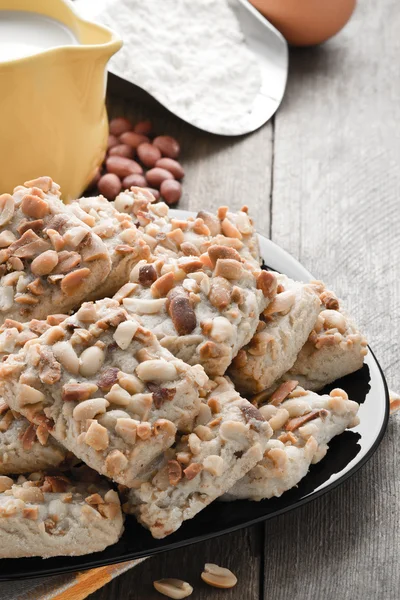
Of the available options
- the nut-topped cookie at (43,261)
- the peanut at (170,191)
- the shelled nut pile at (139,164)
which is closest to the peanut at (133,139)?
the shelled nut pile at (139,164)

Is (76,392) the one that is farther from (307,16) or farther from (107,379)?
(307,16)

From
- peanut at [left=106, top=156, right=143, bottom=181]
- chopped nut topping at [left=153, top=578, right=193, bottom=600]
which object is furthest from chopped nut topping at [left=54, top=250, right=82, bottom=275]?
peanut at [left=106, top=156, right=143, bottom=181]

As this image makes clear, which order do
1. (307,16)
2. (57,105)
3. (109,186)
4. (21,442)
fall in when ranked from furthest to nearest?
1. (307,16)
2. (109,186)
3. (57,105)
4. (21,442)

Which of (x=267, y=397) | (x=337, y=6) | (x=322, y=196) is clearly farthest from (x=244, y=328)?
(x=337, y=6)

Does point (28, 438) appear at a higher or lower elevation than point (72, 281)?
lower

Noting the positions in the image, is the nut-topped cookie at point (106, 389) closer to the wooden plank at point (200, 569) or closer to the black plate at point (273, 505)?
the black plate at point (273, 505)

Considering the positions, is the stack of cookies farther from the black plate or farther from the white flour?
the white flour

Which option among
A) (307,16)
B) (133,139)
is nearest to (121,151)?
(133,139)
